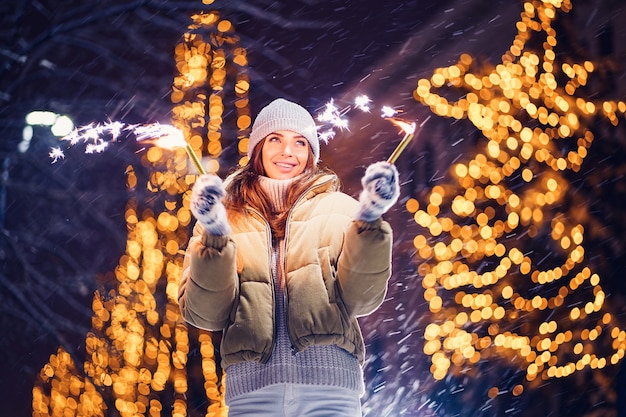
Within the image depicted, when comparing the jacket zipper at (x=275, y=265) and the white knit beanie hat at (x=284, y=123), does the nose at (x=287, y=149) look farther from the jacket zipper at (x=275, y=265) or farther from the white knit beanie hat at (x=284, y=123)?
the jacket zipper at (x=275, y=265)

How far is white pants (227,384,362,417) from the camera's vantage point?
1.65m

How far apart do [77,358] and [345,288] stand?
3.25 meters

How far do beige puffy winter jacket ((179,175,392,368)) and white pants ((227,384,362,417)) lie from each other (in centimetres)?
9

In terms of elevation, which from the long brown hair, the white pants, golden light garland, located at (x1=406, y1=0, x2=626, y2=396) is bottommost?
the white pants

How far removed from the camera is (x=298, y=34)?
4359mm

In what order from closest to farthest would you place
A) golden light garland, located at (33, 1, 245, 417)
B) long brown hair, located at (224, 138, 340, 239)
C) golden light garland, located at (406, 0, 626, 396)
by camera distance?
long brown hair, located at (224, 138, 340, 239)
golden light garland, located at (33, 1, 245, 417)
golden light garland, located at (406, 0, 626, 396)

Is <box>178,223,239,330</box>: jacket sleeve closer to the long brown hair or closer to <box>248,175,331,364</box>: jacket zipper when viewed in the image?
<box>248,175,331,364</box>: jacket zipper

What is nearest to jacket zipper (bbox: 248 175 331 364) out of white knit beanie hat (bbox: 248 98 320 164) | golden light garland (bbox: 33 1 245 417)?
white knit beanie hat (bbox: 248 98 320 164)

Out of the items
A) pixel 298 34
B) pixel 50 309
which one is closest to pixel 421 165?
pixel 298 34

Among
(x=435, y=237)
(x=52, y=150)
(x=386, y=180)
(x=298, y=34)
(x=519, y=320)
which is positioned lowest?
(x=386, y=180)

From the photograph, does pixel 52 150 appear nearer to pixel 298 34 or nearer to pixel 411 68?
pixel 298 34

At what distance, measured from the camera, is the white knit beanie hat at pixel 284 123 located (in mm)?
2078

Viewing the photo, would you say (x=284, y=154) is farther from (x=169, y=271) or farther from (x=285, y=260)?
(x=169, y=271)

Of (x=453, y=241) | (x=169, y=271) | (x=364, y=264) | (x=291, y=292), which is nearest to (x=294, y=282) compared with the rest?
(x=291, y=292)
